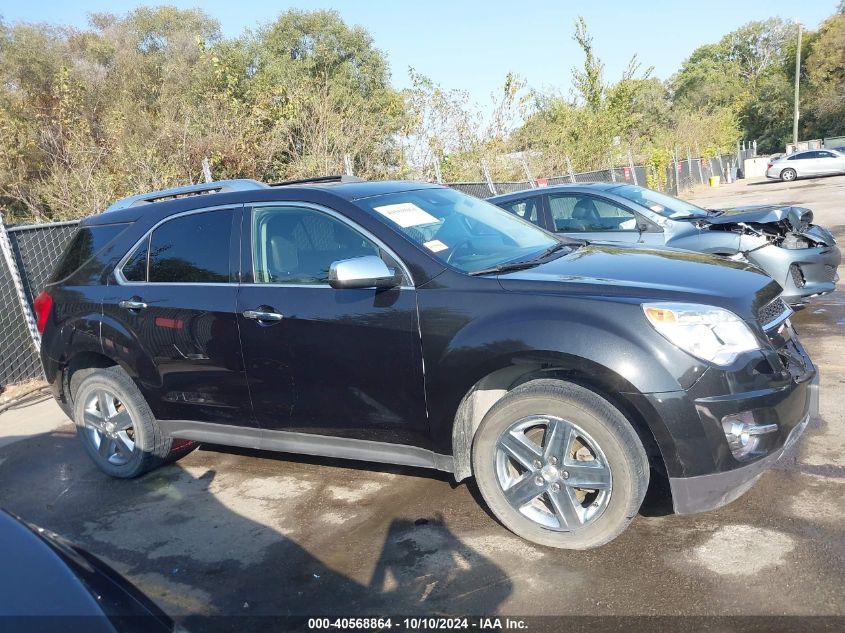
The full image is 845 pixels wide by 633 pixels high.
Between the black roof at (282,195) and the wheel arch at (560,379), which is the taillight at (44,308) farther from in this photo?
the wheel arch at (560,379)

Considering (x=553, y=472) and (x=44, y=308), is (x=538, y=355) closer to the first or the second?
(x=553, y=472)

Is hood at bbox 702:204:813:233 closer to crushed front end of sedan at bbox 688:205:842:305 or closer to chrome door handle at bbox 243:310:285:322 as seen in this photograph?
crushed front end of sedan at bbox 688:205:842:305

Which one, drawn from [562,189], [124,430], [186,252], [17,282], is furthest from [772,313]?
[17,282]

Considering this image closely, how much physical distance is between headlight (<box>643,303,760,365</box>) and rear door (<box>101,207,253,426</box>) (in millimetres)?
2399

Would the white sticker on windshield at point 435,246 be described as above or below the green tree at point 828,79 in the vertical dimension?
below

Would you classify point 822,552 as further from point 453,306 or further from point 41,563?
point 41,563

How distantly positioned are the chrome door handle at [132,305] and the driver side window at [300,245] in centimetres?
94

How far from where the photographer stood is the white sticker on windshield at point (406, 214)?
388 centimetres

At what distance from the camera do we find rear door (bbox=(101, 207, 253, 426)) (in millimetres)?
4199

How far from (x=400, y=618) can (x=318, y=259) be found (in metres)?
1.97

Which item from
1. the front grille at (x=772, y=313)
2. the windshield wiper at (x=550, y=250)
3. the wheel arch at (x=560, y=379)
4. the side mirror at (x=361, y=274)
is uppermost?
the side mirror at (x=361, y=274)

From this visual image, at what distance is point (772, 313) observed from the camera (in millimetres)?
3496

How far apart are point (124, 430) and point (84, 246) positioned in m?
1.37

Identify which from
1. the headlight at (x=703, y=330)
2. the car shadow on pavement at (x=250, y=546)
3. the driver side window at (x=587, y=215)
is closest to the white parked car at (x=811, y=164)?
the driver side window at (x=587, y=215)
